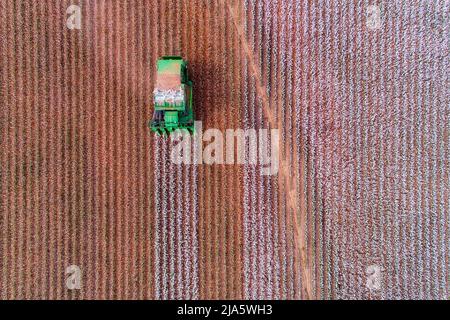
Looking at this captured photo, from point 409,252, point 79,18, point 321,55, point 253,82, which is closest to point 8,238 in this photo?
point 79,18

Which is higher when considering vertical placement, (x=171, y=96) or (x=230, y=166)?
(x=171, y=96)

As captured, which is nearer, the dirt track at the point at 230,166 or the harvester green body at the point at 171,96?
the harvester green body at the point at 171,96

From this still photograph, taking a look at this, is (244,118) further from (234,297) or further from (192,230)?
(234,297)

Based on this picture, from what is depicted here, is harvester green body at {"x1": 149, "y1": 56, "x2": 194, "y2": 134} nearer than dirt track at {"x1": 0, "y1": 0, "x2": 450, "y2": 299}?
Yes
